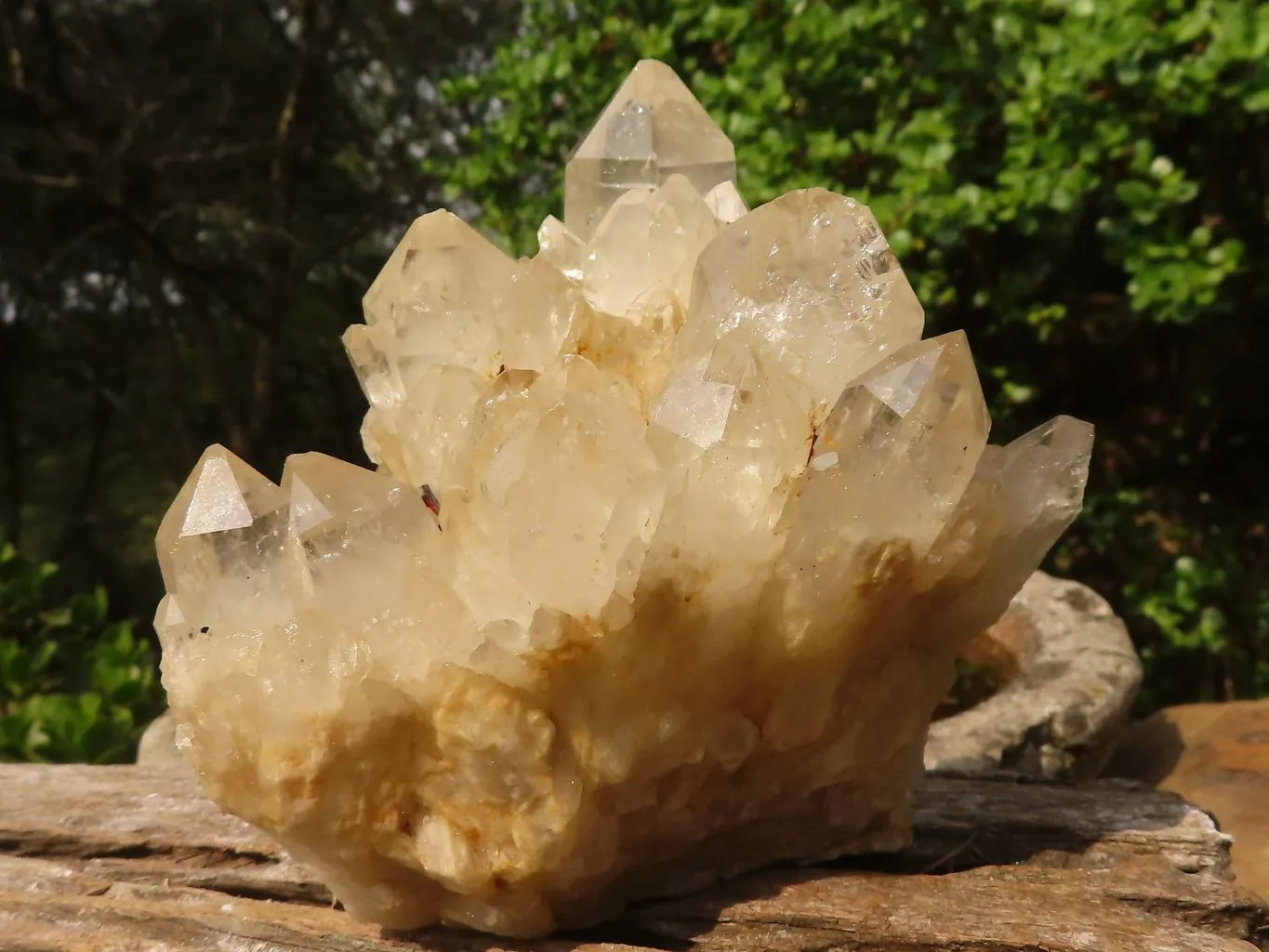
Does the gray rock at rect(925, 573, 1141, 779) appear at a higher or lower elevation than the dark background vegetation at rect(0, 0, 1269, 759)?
lower

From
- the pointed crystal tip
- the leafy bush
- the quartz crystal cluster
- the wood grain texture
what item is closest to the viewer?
the quartz crystal cluster

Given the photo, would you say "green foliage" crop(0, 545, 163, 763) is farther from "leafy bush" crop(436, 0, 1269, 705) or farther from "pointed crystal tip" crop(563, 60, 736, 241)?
"pointed crystal tip" crop(563, 60, 736, 241)

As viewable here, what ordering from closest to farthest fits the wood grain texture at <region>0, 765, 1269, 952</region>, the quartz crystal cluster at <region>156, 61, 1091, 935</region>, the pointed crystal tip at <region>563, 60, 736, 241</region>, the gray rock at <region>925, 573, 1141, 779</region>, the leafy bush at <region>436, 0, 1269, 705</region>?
the quartz crystal cluster at <region>156, 61, 1091, 935</region> < the wood grain texture at <region>0, 765, 1269, 952</region> < the pointed crystal tip at <region>563, 60, 736, 241</region> < the gray rock at <region>925, 573, 1141, 779</region> < the leafy bush at <region>436, 0, 1269, 705</region>

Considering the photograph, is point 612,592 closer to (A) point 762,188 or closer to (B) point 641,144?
(B) point 641,144

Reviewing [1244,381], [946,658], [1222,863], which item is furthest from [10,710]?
[1244,381]

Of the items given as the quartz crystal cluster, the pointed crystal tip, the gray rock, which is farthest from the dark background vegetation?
the quartz crystal cluster

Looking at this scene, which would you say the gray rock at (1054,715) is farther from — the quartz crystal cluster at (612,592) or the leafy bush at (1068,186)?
the leafy bush at (1068,186)

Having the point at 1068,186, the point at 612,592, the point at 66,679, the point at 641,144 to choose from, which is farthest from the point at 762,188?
the point at 66,679

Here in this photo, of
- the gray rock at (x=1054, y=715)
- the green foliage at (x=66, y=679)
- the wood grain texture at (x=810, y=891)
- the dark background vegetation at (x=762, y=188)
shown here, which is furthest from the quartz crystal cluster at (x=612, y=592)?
the green foliage at (x=66, y=679)
